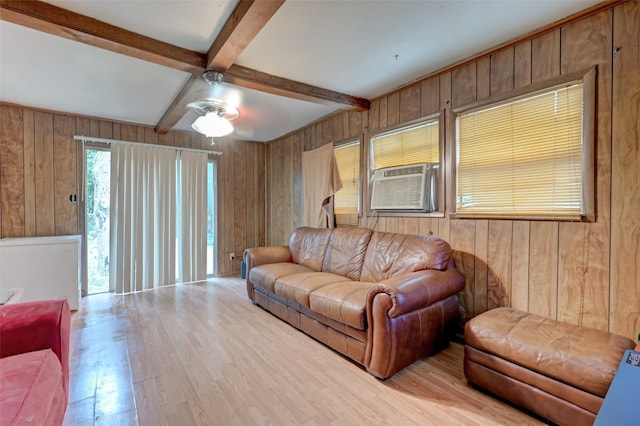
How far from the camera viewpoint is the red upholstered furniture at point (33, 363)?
100 centimetres

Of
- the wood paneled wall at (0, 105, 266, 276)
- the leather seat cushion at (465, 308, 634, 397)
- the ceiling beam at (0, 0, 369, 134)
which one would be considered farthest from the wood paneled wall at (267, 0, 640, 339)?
the wood paneled wall at (0, 105, 266, 276)

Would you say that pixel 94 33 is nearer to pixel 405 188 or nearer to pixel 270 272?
pixel 270 272

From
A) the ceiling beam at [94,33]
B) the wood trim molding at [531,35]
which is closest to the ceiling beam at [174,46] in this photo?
the ceiling beam at [94,33]

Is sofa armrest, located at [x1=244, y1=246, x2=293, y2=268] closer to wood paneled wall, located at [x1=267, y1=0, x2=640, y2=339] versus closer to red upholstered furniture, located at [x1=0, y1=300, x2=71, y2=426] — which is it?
wood paneled wall, located at [x1=267, y1=0, x2=640, y2=339]

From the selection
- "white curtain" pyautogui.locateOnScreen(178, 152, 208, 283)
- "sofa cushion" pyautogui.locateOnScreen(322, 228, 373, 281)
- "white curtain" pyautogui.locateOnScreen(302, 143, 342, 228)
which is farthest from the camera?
"white curtain" pyautogui.locateOnScreen(178, 152, 208, 283)

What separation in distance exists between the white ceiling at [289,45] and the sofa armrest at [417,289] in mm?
1720

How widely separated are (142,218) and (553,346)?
14.9 ft

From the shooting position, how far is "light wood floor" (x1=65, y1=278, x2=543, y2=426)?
160cm

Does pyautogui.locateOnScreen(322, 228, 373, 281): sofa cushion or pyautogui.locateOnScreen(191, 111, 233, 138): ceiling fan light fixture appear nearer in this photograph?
pyautogui.locateOnScreen(191, 111, 233, 138): ceiling fan light fixture

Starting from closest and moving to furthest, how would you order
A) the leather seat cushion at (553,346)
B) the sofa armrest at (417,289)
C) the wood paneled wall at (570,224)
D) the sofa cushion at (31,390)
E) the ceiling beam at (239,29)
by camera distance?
the sofa cushion at (31,390), the leather seat cushion at (553,346), the ceiling beam at (239,29), the wood paneled wall at (570,224), the sofa armrest at (417,289)

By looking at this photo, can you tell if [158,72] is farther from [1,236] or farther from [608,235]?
[608,235]

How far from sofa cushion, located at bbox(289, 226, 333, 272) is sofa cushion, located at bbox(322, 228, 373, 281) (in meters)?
0.09

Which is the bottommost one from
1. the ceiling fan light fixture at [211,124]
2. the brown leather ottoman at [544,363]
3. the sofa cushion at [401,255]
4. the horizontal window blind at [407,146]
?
the brown leather ottoman at [544,363]

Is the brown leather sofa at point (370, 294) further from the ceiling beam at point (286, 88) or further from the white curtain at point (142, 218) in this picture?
the white curtain at point (142, 218)
